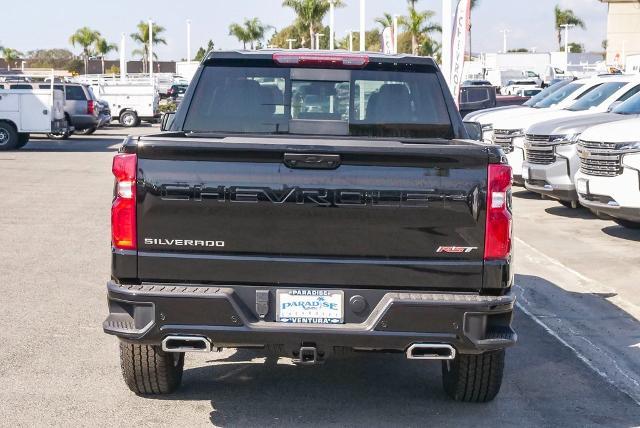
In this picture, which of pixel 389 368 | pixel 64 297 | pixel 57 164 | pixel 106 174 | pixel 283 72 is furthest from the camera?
pixel 57 164

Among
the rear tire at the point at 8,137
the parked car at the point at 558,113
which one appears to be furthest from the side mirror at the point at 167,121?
the rear tire at the point at 8,137

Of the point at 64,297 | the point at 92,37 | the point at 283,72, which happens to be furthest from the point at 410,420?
the point at 92,37

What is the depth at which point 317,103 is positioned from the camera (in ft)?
22.7

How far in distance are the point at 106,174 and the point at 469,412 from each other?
18.9m

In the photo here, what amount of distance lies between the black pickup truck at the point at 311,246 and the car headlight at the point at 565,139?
11.2 metres

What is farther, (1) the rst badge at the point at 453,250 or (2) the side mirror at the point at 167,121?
(2) the side mirror at the point at 167,121

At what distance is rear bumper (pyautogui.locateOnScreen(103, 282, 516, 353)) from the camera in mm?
5621

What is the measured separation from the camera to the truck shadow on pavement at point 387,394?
6.36 m

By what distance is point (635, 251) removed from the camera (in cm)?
1321

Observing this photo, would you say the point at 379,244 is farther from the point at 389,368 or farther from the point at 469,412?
the point at 389,368

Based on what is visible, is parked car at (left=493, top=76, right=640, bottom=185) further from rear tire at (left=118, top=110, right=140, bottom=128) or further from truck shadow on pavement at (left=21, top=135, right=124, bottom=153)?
rear tire at (left=118, top=110, right=140, bottom=128)

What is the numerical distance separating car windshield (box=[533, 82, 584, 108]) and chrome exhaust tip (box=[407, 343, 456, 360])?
16.6 metres

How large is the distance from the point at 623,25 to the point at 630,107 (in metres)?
89.3

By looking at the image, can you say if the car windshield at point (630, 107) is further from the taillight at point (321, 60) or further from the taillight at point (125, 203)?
the taillight at point (125, 203)
